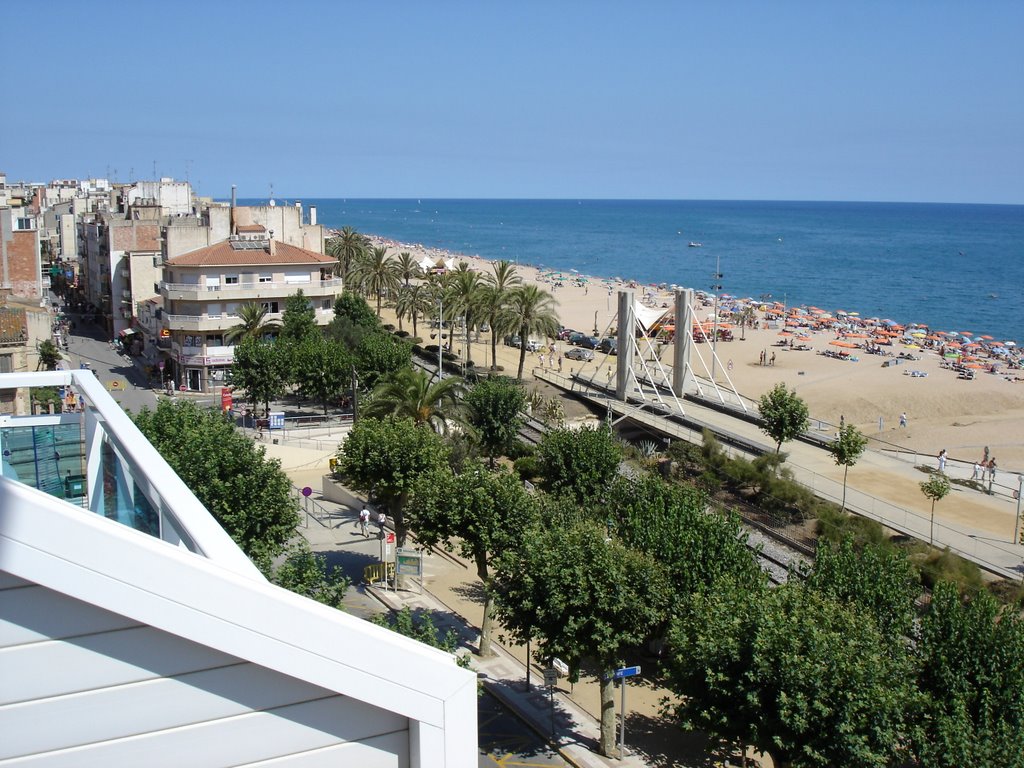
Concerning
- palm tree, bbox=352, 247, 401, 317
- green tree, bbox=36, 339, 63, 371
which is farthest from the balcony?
palm tree, bbox=352, 247, 401, 317

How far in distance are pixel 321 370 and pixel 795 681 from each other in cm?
3033

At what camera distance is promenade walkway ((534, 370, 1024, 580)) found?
28.2 meters

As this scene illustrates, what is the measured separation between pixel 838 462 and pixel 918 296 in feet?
279

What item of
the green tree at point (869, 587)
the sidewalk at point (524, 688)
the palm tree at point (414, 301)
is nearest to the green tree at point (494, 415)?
the sidewalk at point (524, 688)

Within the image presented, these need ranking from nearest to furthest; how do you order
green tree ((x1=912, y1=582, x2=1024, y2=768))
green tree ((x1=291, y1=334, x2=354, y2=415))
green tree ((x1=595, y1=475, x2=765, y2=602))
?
green tree ((x1=912, y1=582, x2=1024, y2=768)) < green tree ((x1=595, y1=475, x2=765, y2=602)) < green tree ((x1=291, y1=334, x2=354, y2=415))

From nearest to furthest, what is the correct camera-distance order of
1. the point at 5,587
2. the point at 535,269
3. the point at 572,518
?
the point at 5,587
the point at 572,518
the point at 535,269

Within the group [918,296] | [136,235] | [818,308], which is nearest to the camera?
[136,235]

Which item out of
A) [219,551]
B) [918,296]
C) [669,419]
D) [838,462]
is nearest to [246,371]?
[669,419]

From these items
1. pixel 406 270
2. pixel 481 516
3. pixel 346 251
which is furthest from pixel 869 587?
pixel 346 251

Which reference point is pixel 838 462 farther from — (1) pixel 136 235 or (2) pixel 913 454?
(1) pixel 136 235

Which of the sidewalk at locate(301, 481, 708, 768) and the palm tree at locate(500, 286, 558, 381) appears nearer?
the sidewalk at locate(301, 481, 708, 768)

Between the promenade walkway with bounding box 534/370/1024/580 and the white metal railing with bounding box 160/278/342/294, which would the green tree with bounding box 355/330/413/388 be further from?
the white metal railing with bounding box 160/278/342/294

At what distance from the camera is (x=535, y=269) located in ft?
Result: 443

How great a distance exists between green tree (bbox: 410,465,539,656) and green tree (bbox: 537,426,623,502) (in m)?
5.48
